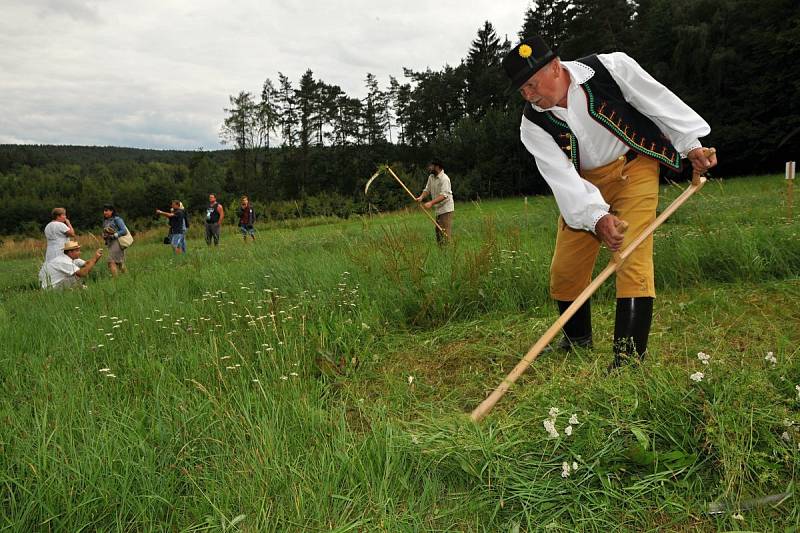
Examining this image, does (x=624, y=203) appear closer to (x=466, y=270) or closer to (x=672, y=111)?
(x=672, y=111)

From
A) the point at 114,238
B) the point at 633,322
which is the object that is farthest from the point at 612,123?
the point at 114,238

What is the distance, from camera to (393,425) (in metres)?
2.28

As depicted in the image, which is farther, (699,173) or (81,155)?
(81,155)

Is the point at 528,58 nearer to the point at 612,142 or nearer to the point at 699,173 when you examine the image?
the point at 612,142

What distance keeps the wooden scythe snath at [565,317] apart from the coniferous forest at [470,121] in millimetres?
10378

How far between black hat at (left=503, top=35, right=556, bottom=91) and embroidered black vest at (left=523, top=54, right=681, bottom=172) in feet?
1.05

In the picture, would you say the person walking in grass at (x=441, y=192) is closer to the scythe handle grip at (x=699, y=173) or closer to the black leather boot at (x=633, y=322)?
the scythe handle grip at (x=699, y=173)

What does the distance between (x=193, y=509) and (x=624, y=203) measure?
2.62m

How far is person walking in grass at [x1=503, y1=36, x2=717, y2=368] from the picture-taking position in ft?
8.70

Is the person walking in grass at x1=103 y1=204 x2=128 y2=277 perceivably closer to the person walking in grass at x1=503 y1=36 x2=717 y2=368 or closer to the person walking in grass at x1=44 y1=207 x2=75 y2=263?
the person walking in grass at x1=44 y1=207 x2=75 y2=263

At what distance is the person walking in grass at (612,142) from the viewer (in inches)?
104

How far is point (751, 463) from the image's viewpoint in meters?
1.74

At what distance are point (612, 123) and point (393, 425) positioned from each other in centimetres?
201

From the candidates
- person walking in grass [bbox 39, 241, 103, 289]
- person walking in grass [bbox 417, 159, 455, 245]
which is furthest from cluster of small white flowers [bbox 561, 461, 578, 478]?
person walking in grass [bbox 417, 159, 455, 245]
